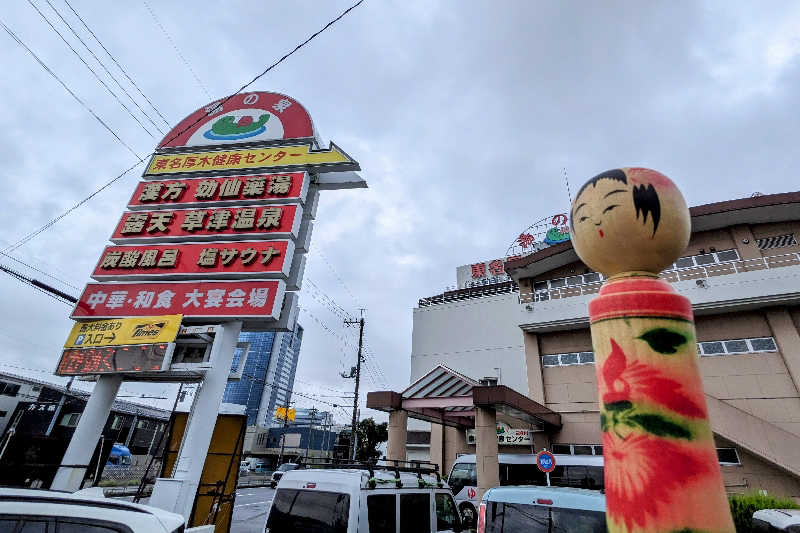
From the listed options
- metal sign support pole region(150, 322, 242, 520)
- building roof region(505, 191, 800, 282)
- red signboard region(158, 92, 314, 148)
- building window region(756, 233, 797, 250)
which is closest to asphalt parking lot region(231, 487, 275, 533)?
metal sign support pole region(150, 322, 242, 520)

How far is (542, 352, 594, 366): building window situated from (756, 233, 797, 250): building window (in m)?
7.58

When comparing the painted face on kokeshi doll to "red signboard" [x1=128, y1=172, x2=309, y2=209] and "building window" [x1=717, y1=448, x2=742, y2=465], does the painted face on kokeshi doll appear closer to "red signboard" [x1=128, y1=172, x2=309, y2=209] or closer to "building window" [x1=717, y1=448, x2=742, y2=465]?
"red signboard" [x1=128, y1=172, x2=309, y2=209]

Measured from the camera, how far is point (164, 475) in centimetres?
895

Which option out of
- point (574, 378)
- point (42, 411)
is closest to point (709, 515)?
point (574, 378)

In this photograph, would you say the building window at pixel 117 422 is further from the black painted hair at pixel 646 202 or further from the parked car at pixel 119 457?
the black painted hair at pixel 646 202

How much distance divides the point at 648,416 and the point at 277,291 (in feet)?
28.7

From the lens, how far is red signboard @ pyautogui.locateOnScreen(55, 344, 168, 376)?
8.85 meters

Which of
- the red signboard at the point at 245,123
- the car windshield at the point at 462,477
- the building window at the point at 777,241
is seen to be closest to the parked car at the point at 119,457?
the car windshield at the point at 462,477

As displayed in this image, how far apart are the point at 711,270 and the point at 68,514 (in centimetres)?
1901

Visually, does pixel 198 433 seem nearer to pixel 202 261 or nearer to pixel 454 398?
pixel 202 261

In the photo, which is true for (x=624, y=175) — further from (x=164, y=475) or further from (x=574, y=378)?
(x=574, y=378)

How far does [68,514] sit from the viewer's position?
2.56m

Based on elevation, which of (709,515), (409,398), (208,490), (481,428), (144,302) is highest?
(144,302)

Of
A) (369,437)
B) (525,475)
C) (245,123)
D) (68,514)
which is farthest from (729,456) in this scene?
(369,437)
